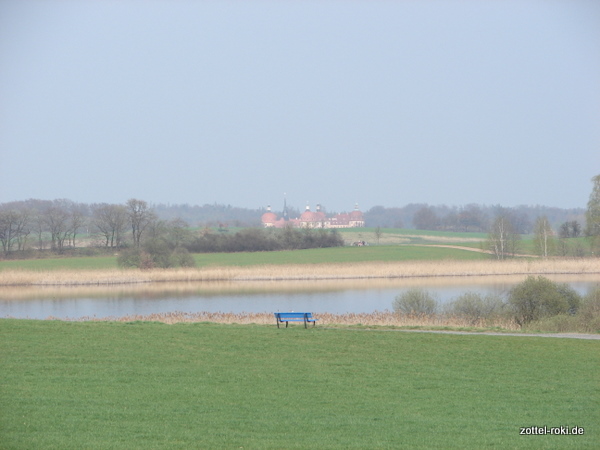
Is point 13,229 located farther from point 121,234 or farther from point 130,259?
point 130,259

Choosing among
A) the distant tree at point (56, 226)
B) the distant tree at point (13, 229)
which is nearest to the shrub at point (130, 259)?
the distant tree at point (13, 229)

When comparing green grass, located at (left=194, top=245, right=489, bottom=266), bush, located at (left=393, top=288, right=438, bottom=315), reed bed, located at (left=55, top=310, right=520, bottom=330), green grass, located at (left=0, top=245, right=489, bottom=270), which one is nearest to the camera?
reed bed, located at (left=55, top=310, right=520, bottom=330)

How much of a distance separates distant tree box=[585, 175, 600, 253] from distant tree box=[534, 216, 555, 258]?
955cm

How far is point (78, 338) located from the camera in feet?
55.4

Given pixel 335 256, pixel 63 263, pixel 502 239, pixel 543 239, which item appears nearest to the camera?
pixel 543 239

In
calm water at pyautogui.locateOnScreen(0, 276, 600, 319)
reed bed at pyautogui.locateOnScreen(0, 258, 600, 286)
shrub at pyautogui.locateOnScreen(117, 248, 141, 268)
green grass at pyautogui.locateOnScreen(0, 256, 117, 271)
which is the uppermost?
shrub at pyautogui.locateOnScreen(117, 248, 141, 268)

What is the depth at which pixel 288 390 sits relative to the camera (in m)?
11.5

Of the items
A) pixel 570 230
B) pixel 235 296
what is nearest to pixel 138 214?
pixel 235 296

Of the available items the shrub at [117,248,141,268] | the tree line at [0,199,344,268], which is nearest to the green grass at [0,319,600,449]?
the shrub at [117,248,141,268]

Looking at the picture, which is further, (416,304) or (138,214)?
(138,214)

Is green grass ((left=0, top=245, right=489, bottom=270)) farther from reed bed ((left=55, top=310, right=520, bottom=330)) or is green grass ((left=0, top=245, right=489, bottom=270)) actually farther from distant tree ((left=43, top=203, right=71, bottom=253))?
reed bed ((left=55, top=310, right=520, bottom=330))

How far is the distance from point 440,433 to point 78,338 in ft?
35.9

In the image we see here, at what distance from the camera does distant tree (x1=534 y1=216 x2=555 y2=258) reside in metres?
65.4

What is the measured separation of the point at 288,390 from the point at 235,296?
31767mm
